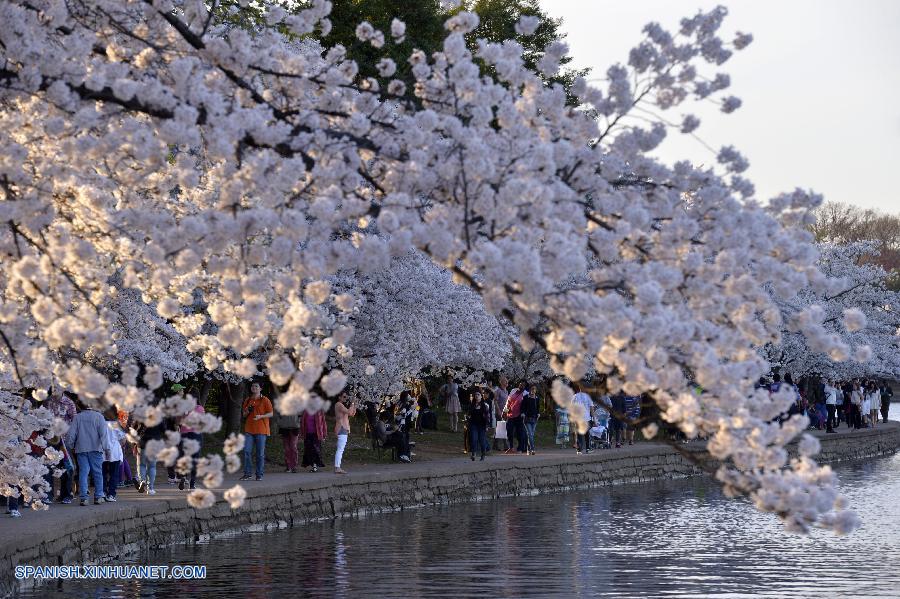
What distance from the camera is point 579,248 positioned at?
6.98 m

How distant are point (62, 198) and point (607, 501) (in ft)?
56.8

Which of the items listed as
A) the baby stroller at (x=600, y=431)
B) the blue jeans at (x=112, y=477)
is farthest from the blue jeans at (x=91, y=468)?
the baby stroller at (x=600, y=431)

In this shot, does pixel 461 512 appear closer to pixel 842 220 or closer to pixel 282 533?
pixel 282 533

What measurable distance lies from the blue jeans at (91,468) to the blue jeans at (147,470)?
815 mm

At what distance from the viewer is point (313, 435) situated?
24.7m

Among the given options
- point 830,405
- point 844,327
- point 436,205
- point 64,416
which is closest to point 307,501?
point 64,416

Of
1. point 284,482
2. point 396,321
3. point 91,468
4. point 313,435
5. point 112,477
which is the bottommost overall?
point 284,482

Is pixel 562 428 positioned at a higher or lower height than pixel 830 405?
lower

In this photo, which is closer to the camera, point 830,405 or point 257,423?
point 257,423

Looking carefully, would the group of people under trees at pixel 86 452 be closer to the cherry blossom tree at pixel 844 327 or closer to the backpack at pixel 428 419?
the backpack at pixel 428 419

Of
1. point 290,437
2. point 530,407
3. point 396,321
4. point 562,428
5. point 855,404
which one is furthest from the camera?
point 855,404

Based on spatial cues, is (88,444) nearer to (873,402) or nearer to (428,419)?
(428,419)

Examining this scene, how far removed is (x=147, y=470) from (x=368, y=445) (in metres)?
12.3

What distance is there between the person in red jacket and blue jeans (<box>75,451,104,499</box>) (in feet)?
21.1
